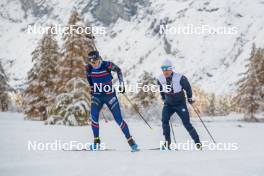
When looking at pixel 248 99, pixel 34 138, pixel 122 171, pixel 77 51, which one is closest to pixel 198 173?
pixel 122 171

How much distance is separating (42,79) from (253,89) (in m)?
21.2

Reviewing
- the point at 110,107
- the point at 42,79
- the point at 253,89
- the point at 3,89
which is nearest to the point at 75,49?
the point at 42,79

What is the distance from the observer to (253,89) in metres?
44.2

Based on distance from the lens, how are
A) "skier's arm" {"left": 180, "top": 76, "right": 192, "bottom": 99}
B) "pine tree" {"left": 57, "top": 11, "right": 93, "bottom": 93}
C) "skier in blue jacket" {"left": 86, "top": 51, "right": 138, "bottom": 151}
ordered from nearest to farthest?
"skier in blue jacket" {"left": 86, "top": 51, "right": 138, "bottom": 151} → "skier's arm" {"left": 180, "top": 76, "right": 192, "bottom": 99} → "pine tree" {"left": 57, "top": 11, "right": 93, "bottom": 93}

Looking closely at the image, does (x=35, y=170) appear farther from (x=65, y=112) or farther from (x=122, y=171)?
(x=65, y=112)

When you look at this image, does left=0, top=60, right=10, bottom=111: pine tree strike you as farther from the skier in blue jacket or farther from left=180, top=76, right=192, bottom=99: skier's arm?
left=180, top=76, right=192, bottom=99: skier's arm

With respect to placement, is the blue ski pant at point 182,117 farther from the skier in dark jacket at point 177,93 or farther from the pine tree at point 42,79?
the pine tree at point 42,79

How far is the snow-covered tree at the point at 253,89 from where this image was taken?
4391 cm

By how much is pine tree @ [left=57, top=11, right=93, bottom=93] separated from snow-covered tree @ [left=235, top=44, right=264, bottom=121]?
21.5 metres

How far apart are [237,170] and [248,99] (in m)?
38.4

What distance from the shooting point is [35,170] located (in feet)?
24.2

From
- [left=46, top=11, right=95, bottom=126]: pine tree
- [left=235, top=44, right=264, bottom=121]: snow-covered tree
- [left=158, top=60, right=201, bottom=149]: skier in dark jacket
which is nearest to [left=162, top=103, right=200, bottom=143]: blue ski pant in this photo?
[left=158, top=60, right=201, bottom=149]: skier in dark jacket

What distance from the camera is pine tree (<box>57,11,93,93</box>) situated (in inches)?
1088

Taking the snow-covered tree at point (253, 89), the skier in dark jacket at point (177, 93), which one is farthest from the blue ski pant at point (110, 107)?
the snow-covered tree at point (253, 89)
